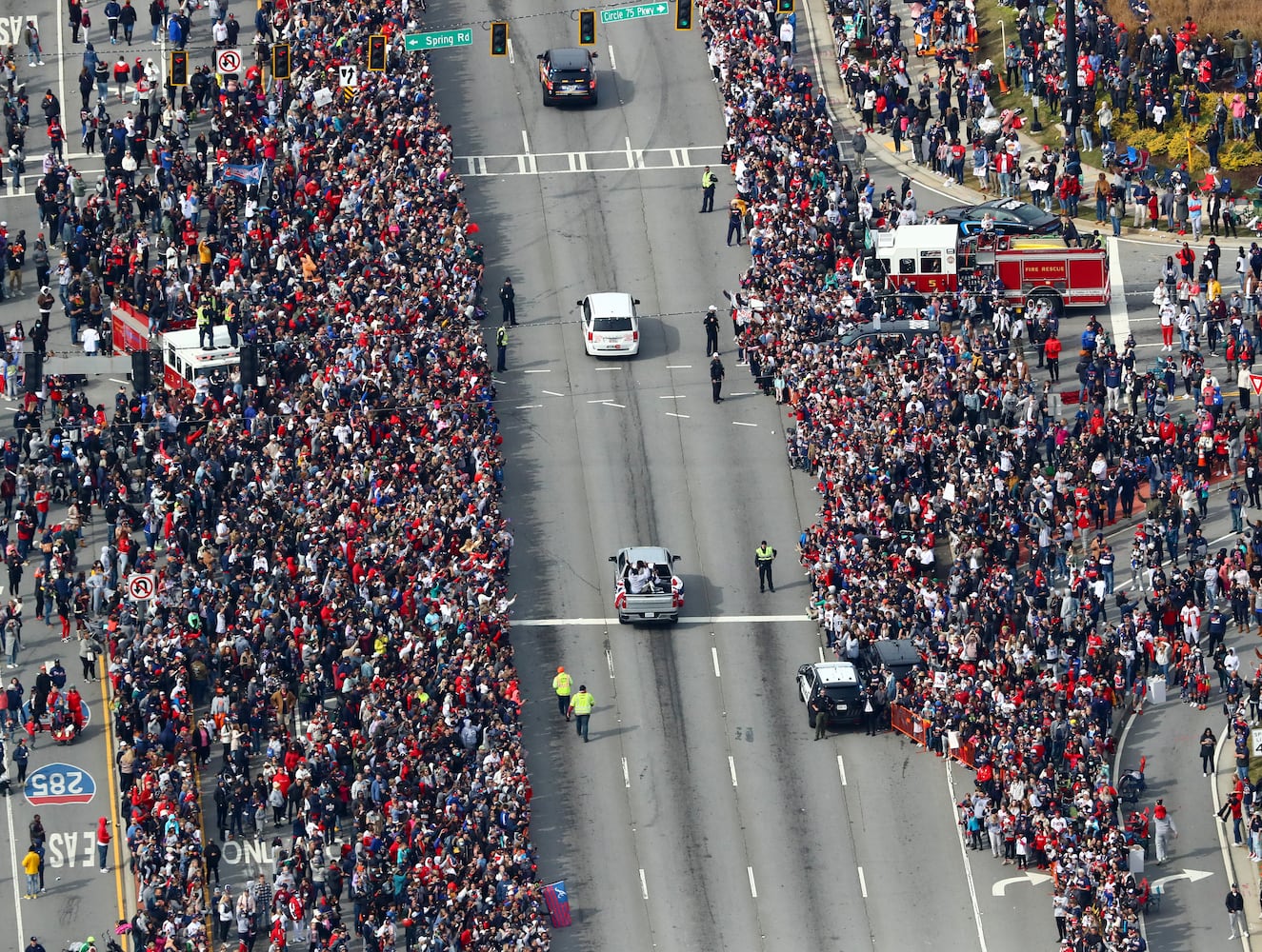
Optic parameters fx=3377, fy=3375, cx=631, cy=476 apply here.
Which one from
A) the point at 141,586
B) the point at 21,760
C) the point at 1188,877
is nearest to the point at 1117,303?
the point at 1188,877

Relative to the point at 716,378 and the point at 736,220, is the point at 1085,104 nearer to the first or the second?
the point at 736,220

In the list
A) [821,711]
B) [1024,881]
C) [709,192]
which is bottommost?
[1024,881]

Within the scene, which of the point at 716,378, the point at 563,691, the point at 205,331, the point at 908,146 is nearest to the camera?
the point at 563,691

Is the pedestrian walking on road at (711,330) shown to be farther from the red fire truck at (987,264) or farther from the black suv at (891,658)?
the black suv at (891,658)

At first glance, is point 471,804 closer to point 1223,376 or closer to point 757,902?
point 757,902

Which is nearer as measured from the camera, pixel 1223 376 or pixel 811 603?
pixel 811 603

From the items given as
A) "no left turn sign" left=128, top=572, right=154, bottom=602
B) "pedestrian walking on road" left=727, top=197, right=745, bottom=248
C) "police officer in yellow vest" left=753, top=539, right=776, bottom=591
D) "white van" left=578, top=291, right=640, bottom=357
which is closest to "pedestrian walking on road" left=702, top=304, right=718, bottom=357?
"white van" left=578, top=291, right=640, bottom=357

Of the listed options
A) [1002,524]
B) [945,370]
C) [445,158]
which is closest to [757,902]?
[1002,524]
